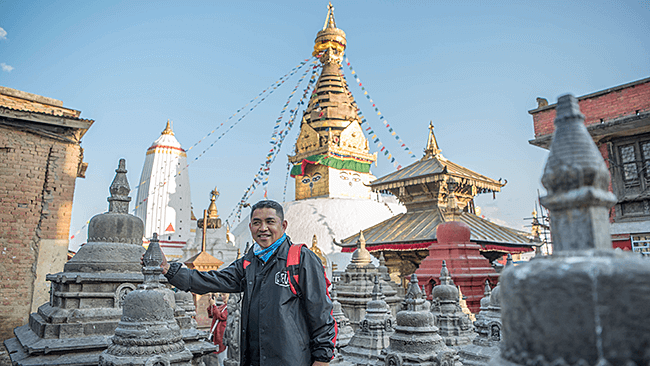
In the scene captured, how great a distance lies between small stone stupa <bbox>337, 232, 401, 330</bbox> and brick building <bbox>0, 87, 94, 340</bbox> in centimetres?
523

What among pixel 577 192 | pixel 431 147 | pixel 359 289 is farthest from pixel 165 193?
pixel 577 192

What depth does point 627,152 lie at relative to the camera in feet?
29.0

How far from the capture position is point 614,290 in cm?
75

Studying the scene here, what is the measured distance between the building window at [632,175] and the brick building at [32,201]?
36.0 feet

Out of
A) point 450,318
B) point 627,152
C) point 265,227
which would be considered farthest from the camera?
point 627,152

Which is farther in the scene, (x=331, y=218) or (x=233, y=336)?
(x=331, y=218)

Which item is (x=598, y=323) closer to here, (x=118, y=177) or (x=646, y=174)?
(x=118, y=177)

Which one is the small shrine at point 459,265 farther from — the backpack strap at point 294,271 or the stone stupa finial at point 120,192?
the backpack strap at point 294,271

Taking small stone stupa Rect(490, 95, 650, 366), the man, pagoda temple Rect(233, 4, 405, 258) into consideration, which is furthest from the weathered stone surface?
pagoda temple Rect(233, 4, 405, 258)

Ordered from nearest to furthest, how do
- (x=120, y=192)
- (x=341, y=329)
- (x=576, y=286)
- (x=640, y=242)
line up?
(x=576, y=286) < (x=120, y=192) < (x=341, y=329) < (x=640, y=242)

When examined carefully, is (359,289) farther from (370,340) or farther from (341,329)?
(370,340)

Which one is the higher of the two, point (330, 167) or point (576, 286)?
point (330, 167)

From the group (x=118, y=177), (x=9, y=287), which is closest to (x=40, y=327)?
(x=118, y=177)

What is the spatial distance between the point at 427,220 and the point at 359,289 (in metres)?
6.46
